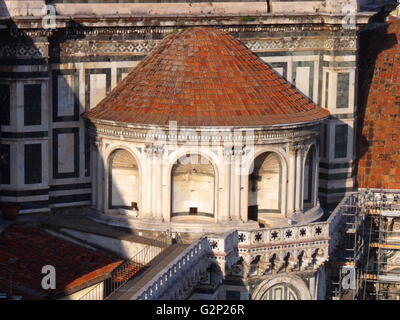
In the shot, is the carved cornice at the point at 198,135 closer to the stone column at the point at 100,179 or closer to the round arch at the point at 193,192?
the stone column at the point at 100,179

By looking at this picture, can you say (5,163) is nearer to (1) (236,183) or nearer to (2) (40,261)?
(2) (40,261)

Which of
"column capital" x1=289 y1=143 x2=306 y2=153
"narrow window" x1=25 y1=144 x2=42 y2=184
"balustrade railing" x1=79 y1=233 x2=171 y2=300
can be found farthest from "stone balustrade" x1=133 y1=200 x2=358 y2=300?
"narrow window" x1=25 y1=144 x2=42 y2=184

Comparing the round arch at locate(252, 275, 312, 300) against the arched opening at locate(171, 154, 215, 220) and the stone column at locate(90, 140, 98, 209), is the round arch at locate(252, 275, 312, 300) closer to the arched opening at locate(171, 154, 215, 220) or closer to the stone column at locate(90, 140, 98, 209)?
the arched opening at locate(171, 154, 215, 220)

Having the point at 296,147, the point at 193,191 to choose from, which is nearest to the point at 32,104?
the point at 193,191

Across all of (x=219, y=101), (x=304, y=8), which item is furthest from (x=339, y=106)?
(x=219, y=101)

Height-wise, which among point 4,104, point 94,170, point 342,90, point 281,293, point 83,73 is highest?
point 83,73

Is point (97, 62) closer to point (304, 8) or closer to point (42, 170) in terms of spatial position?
point (42, 170)
